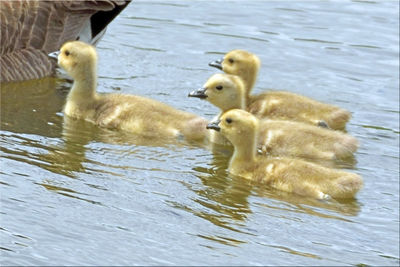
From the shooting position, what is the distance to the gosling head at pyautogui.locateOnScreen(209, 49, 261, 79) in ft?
31.0

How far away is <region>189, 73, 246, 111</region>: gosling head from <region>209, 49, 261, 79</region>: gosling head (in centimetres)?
62

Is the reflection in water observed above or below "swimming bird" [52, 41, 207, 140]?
below

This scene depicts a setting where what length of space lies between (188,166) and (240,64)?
5.19 ft

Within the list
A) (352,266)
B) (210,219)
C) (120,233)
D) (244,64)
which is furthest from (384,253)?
(244,64)

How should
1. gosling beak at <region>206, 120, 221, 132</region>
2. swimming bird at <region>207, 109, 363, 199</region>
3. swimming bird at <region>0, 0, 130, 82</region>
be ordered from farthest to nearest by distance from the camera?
swimming bird at <region>0, 0, 130, 82</region>, gosling beak at <region>206, 120, 221, 132</region>, swimming bird at <region>207, 109, 363, 199</region>

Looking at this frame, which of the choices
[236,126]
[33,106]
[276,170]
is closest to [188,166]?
[236,126]

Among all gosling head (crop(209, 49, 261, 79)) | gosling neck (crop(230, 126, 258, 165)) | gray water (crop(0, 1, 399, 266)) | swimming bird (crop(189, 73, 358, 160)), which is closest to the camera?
gray water (crop(0, 1, 399, 266))

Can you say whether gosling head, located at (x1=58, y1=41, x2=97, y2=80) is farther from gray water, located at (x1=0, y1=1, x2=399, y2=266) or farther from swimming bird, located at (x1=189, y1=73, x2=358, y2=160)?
swimming bird, located at (x1=189, y1=73, x2=358, y2=160)

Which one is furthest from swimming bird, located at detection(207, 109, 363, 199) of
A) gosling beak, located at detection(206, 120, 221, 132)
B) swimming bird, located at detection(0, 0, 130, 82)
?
swimming bird, located at detection(0, 0, 130, 82)

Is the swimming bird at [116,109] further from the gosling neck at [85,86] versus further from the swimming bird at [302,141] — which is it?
the swimming bird at [302,141]

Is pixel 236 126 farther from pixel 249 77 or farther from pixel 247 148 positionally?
pixel 249 77

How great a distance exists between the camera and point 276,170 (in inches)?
309

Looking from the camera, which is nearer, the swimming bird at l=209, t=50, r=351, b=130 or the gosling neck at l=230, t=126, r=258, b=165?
the gosling neck at l=230, t=126, r=258, b=165

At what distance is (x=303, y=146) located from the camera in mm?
8461
